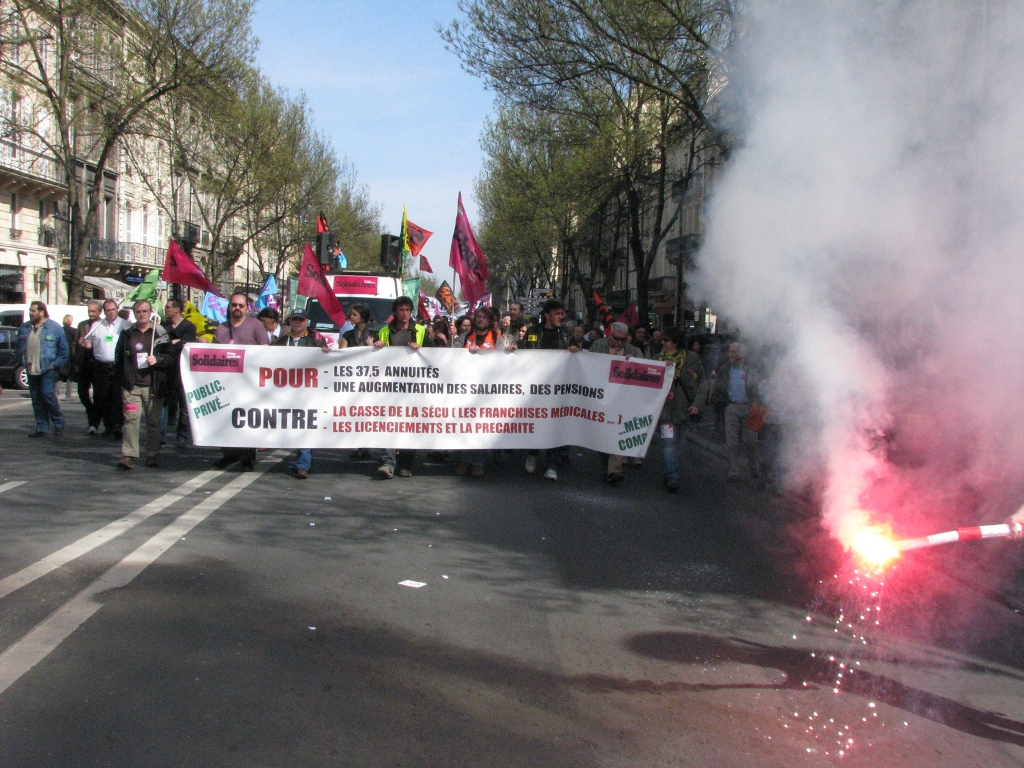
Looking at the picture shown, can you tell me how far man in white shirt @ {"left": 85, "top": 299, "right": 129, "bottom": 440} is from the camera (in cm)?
1163

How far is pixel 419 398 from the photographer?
9.48 metres

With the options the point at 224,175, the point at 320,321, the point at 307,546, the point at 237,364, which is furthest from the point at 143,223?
the point at 307,546

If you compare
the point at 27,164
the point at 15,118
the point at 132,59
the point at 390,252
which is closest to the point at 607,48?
the point at 390,252

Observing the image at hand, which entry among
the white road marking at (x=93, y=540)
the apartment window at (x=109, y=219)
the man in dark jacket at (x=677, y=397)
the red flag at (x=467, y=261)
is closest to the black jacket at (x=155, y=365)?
the white road marking at (x=93, y=540)

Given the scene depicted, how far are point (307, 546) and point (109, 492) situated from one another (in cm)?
269

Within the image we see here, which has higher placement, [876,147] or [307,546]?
[876,147]

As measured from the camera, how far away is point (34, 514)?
7.11 m

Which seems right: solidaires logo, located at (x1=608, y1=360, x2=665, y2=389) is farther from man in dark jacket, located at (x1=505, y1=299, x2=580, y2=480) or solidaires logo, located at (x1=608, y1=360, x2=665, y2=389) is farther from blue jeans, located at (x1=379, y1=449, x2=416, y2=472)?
blue jeans, located at (x1=379, y1=449, x2=416, y2=472)

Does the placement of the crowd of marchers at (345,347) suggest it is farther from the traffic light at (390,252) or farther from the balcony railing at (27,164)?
the balcony railing at (27,164)

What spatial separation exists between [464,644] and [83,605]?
2.04 metres

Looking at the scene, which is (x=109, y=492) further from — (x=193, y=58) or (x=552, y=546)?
(x=193, y=58)

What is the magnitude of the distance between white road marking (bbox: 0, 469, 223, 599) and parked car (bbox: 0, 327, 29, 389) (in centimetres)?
1257

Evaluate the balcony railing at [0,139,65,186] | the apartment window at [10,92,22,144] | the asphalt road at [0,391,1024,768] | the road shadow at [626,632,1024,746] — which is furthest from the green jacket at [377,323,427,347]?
the balcony railing at [0,139,65,186]

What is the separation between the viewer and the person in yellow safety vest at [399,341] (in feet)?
30.5
